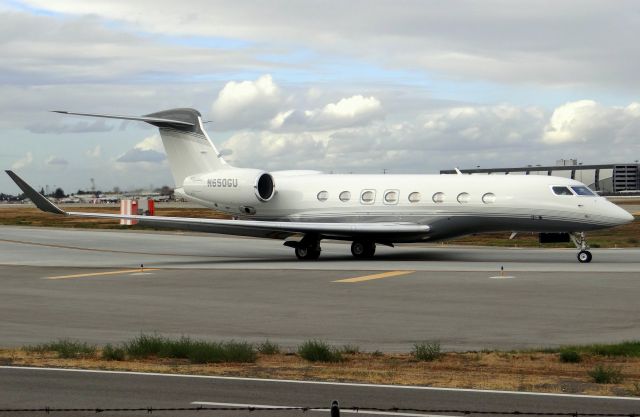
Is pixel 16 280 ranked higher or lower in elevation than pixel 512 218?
lower

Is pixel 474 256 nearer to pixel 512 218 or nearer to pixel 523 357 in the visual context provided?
pixel 512 218

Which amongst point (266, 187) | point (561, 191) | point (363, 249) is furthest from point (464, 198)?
point (266, 187)

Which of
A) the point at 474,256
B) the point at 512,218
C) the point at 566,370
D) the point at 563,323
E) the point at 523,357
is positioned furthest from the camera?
the point at 474,256

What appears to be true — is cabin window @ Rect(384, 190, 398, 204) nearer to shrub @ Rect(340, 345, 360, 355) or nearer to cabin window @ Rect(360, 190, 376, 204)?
cabin window @ Rect(360, 190, 376, 204)

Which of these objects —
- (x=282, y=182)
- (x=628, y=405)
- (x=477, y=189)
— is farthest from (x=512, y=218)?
(x=628, y=405)

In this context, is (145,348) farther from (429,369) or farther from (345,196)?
(345,196)

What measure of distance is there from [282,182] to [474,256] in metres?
8.30

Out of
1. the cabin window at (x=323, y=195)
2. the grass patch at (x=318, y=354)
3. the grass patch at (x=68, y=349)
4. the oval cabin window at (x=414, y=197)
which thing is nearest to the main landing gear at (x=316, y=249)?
the cabin window at (x=323, y=195)

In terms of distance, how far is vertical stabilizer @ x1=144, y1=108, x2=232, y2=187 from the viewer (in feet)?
131

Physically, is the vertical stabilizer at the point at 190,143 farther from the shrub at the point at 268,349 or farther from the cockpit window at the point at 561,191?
the shrub at the point at 268,349

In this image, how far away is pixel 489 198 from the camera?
1310 inches

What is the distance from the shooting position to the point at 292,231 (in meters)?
34.9

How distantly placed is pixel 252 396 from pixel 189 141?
2945 centimetres

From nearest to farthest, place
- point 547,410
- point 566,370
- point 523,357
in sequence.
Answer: point 547,410 < point 566,370 < point 523,357
